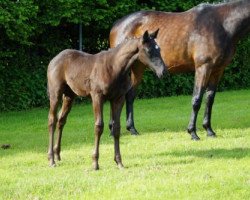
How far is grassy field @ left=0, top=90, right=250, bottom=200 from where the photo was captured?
23.2 feet

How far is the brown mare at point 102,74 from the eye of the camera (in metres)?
8.14

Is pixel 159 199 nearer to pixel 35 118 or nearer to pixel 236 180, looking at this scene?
pixel 236 180

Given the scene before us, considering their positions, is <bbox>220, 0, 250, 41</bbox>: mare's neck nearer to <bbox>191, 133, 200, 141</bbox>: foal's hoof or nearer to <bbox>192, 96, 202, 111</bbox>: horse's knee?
<bbox>192, 96, 202, 111</bbox>: horse's knee

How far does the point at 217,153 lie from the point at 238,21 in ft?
10.2

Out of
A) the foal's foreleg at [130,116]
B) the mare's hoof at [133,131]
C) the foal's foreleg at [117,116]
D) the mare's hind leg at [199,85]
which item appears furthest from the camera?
the foal's foreleg at [130,116]

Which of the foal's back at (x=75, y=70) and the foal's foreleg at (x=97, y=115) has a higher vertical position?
the foal's back at (x=75, y=70)

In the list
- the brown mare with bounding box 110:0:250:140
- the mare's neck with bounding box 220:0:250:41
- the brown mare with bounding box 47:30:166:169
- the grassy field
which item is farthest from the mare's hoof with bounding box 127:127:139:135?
the brown mare with bounding box 47:30:166:169

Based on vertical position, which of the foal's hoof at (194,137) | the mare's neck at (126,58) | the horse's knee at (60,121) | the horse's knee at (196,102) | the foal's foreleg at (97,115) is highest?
the mare's neck at (126,58)

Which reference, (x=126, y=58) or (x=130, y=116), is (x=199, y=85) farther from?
(x=126, y=58)

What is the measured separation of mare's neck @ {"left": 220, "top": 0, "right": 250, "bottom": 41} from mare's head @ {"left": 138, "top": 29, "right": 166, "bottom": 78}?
3619 millimetres

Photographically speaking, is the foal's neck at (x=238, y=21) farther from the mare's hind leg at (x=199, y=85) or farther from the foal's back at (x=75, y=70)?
the foal's back at (x=75, y=70)

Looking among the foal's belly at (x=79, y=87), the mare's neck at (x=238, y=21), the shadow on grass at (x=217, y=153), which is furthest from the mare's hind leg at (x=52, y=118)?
the mare's neck at (x=238, y=21)

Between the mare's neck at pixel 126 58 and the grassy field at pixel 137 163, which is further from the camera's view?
the mare's neck at pixel 126 58

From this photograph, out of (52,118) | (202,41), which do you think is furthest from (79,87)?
(202,41)
